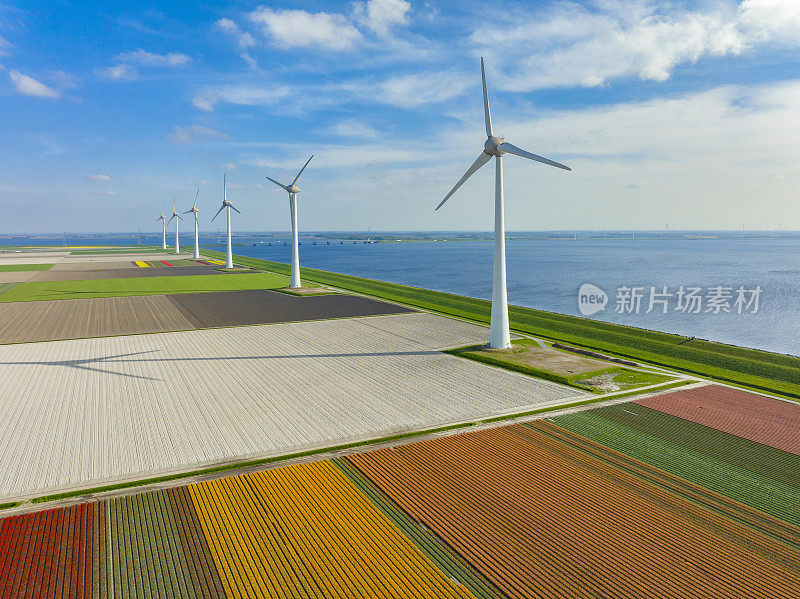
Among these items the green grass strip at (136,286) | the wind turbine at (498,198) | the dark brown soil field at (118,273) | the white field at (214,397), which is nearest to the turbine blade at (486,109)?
the wind turbine at (498,198)

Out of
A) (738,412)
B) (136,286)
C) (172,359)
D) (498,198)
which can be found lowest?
(738,412)

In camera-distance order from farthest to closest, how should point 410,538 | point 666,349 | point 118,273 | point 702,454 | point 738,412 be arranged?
point 118,273 < point 666,349 < point 738,412 < point 702,454 < point 410,538

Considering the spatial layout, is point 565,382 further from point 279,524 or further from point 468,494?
point 279,524

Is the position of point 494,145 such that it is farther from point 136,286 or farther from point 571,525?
point 136,286

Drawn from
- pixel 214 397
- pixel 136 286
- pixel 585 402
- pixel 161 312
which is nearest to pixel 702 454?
pixel 585 402

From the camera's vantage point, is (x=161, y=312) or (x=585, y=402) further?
(x=161, y=312)

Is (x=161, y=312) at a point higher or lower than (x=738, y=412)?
higher

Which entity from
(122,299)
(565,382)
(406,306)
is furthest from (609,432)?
(122,299)
